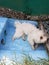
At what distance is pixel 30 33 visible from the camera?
510 centimetres

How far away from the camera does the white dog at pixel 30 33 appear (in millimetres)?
4965

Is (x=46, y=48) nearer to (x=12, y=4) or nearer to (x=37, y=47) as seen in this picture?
(x=37, y=47)

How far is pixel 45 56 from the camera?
4.84m

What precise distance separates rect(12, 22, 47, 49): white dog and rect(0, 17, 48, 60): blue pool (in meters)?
0.06

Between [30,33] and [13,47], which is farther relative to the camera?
Answer: [30,33]

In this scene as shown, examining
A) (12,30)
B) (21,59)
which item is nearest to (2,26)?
(12,30)

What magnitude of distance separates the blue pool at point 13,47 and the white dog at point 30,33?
0.06 meters

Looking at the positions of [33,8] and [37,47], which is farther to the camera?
[33,8]

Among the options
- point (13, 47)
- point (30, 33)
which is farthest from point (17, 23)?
point (13, 47)

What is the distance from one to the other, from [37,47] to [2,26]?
22.2 inches

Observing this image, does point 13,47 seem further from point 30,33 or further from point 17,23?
point 17,23

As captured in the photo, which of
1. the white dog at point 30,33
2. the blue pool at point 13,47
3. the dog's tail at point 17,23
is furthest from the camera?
the dog's tail at point 17,23

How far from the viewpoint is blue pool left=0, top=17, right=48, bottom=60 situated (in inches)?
189

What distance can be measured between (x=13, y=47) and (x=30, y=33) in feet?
1.12
